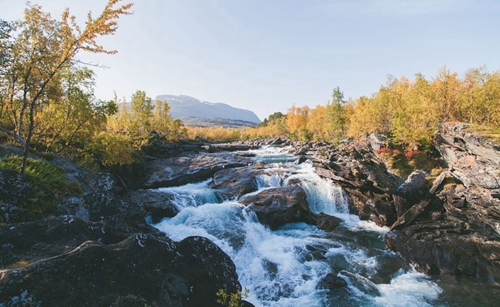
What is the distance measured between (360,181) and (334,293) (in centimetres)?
1470

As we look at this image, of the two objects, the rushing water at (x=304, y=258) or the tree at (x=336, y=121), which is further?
the tree at (x=336, y=121)

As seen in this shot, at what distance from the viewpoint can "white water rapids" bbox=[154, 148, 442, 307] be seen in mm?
12633

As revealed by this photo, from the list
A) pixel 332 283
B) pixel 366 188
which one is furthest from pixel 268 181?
pixel 332 283

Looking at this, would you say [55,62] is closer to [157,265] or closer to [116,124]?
[157,265]

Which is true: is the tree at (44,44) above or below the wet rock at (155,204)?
above

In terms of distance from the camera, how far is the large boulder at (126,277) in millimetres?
5031

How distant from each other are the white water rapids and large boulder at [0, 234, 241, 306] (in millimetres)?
5946

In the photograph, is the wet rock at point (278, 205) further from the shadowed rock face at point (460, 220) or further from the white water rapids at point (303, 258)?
the shadowed rock face at point (460, 220)

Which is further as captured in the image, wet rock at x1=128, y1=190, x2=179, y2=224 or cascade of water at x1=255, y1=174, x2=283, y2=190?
cascade of water at x1=255, y1=174, x2=283, y2=190

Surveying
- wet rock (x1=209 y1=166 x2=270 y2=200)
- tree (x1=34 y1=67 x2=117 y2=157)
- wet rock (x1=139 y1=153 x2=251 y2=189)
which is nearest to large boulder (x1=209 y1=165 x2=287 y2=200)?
wet rock (x1=209 y1=166 x2=270 y2=200)

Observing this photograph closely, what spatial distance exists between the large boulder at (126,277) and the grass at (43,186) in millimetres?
5667

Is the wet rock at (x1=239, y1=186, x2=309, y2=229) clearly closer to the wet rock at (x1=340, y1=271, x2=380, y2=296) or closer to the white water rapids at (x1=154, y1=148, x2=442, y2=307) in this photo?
the white water rapids at (x1=154, y1=148, x2=442, y2=307)

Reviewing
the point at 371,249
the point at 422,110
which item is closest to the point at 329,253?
the point at 371,249

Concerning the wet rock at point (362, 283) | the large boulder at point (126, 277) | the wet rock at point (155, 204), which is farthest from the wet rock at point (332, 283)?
the wet rock at point (155, 204)
